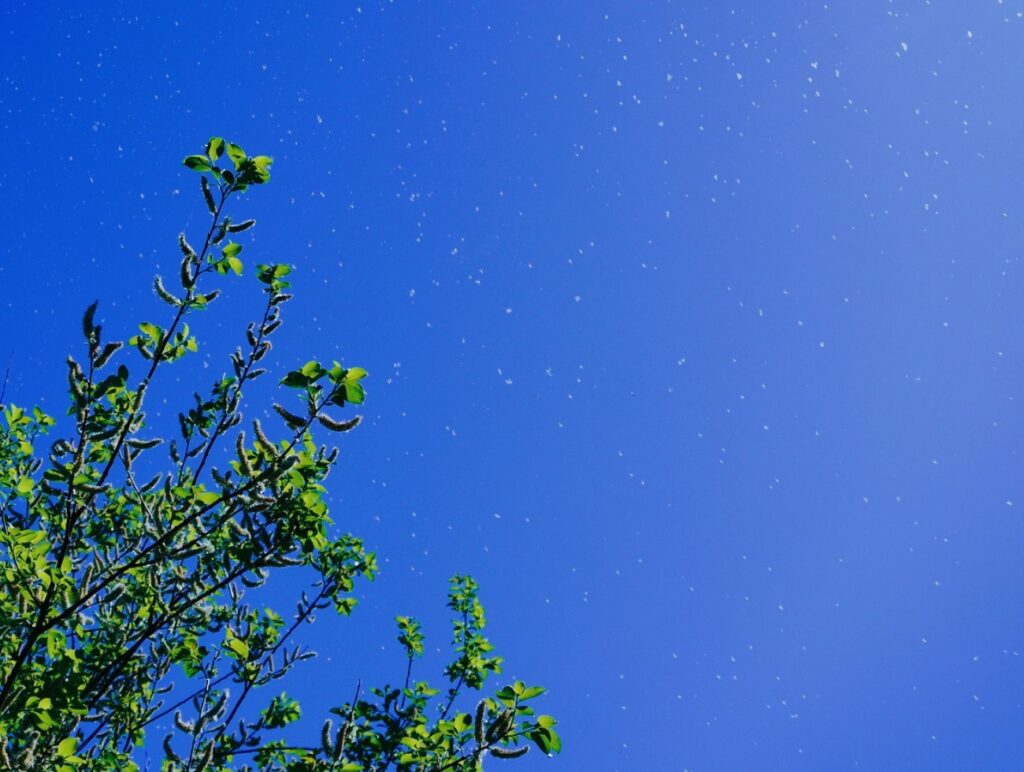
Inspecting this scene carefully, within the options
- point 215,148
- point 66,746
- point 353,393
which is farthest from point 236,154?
point 66,746

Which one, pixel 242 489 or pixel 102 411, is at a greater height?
pixel 102 411

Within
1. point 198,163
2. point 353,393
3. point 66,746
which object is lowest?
point 66,746

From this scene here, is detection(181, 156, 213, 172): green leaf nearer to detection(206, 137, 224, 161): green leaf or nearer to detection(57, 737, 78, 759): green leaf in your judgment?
detection(206, 137, 224, 161): green leaf

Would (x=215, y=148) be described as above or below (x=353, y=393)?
above

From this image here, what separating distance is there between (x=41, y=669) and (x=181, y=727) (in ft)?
1.86

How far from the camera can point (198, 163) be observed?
2852 millimetres

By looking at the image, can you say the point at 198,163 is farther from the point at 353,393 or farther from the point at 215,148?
the point at 353,393

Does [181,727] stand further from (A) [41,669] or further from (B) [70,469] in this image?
(B) [70,469]

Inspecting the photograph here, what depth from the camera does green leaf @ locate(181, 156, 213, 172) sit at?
2.82 metres

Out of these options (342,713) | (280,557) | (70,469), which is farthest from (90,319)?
(342,713)

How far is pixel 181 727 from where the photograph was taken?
10.8ft

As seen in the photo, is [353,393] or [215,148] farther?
[215,148]

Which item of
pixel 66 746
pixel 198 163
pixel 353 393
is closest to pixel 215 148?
pixel 198 163

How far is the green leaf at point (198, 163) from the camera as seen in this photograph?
2.82m
